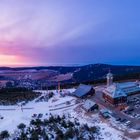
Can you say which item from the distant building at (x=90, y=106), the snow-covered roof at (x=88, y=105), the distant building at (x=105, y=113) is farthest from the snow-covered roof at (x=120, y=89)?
the distant building at (x=105, y=113)

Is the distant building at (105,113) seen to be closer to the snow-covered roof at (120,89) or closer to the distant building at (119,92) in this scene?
the distant building at (119,92)

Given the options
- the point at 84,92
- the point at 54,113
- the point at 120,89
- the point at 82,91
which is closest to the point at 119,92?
the point at 120,89

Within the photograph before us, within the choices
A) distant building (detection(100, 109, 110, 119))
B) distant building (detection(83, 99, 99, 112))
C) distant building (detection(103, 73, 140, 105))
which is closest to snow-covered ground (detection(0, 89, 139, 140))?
distant building (detection(83, 99, 99, 112))

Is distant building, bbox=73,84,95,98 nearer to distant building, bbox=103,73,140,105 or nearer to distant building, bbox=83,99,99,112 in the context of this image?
distant building, bbox=103,73,140,105

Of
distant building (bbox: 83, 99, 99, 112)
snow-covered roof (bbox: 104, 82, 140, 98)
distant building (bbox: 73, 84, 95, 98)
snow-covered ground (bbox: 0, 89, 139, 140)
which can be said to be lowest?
snow-covered ground (bbox: 0, 89, 139, 140)

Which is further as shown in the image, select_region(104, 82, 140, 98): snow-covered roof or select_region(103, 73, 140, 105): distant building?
select_region(104, 82, 140, 98): snow-covered roof

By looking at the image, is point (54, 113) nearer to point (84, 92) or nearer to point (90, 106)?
point (90, 106)
